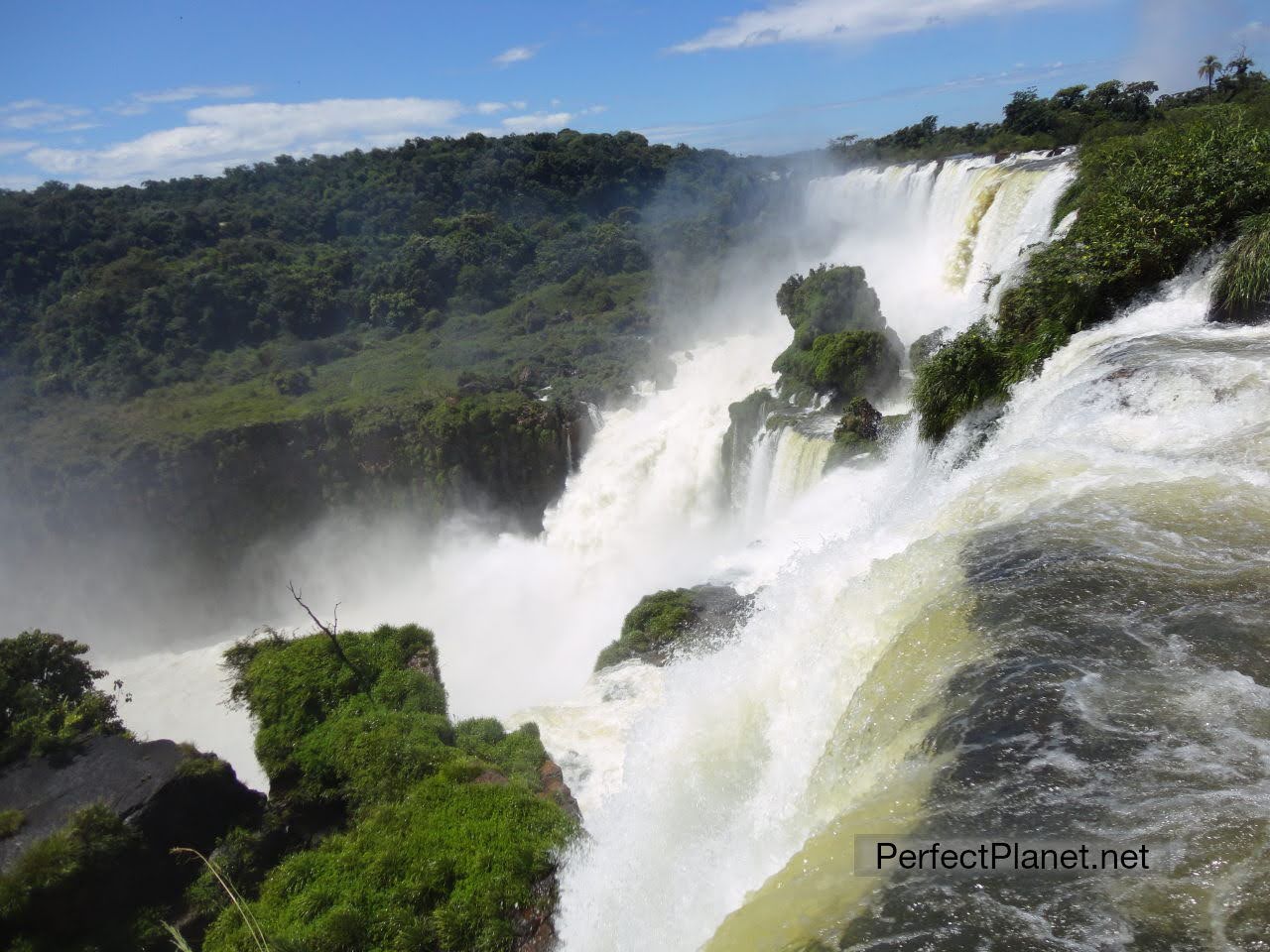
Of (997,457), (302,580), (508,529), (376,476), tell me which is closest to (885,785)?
(997,457)

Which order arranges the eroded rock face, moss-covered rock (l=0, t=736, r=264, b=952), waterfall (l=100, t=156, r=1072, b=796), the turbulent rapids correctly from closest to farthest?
the turbulent rapids, moss-covered rock (l=0, t=736, r=264, b=952), the eroded rock face, waterfall (l=100, t=156, r=1072, b=796)

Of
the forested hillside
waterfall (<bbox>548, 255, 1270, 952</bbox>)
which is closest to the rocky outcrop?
the forested hillside

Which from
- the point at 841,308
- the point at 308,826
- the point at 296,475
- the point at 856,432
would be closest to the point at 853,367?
the point at 856,432

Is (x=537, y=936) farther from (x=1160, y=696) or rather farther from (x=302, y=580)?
(x=302, y=580)

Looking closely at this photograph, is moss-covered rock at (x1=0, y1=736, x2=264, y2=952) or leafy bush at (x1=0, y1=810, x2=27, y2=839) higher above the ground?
leafy bush at (x1=0, y1=810, x2=27, y2=839)

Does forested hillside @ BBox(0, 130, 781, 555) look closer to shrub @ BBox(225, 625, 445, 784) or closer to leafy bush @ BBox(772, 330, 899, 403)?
leafy bush @ BBox(772, 330, 899, 403)

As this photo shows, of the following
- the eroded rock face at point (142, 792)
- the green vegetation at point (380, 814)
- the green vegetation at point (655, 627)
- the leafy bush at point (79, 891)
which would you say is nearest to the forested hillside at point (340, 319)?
the green vegetation at point (655, 627)

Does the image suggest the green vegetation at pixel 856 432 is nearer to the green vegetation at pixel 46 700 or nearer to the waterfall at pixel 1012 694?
the waterfall at pixel 1012 694

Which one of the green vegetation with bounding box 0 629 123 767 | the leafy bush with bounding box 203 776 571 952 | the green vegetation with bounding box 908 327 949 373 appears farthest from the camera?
the green vegetation with bounding box 908 327 949 373
